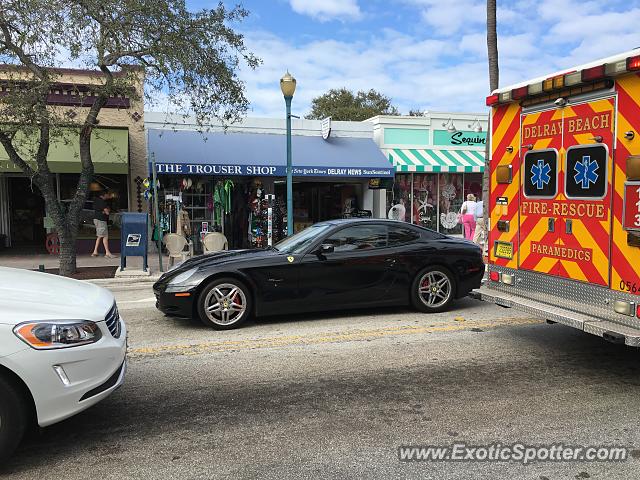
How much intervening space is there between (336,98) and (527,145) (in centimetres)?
4033

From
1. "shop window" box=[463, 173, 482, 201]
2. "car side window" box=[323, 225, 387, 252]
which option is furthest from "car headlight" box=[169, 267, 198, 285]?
"shop window" box=[463, 173, 482, 201]

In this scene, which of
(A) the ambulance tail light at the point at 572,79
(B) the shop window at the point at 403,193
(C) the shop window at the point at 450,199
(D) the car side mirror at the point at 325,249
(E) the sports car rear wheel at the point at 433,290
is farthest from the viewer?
(C) the shop window at the point at 450,199

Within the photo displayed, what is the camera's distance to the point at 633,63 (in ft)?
14.3

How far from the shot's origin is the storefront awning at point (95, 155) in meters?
14.1

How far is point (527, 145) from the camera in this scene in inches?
223

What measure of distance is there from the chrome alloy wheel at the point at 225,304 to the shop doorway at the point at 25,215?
1194 cm

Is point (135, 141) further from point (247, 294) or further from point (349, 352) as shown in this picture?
point (349, 352)

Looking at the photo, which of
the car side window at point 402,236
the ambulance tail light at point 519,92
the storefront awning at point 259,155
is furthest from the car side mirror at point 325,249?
the storefront awning at point 259,155

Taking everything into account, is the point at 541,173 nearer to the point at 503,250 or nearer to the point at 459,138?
the point at 503,250

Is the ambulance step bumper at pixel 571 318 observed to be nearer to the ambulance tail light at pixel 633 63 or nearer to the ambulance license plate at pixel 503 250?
the ambulance license plate at pixel 503 250

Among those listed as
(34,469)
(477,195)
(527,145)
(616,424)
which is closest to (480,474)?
(616,424)

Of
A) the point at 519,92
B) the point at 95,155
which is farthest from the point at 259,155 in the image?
the point at 519,92

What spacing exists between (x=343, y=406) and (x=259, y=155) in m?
12.7

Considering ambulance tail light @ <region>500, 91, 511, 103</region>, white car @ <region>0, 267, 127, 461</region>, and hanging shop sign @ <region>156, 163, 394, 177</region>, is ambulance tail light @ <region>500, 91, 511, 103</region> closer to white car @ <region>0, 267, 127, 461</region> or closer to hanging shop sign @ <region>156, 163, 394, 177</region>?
white car @ <region>0, 267, 127, 461</region>
